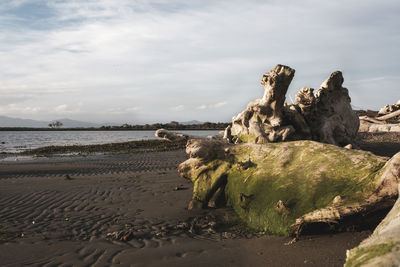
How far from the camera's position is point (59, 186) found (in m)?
11.2

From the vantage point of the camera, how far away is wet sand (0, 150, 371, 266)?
451 centimetres

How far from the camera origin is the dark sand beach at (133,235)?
4.52 meters

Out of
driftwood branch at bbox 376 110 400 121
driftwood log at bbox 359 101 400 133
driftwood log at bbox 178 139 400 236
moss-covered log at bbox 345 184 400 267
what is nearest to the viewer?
moss-covered log at bbox 345 184 400 267

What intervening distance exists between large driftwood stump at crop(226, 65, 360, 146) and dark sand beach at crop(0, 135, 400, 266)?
9.11 feet

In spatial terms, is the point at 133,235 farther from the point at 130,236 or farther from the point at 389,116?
the point at 389,116

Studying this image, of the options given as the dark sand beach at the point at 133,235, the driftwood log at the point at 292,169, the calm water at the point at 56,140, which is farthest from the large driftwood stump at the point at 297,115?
the calm water at the point at 56,140

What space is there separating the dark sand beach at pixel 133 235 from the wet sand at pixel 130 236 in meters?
0.01

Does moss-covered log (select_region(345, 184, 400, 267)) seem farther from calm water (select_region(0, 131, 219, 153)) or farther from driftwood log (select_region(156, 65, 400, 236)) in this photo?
calm water (select_region(0, 131, 219, 153))

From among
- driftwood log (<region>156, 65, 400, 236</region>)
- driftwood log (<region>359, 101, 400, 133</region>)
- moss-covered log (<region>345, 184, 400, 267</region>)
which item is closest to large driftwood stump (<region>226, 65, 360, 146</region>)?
driftwood log (<region>156, 65, 400, 236</region>)

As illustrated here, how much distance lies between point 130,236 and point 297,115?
6.09 metres

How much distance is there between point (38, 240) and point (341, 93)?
9.25 metres

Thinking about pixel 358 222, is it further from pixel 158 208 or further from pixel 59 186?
pixel 59 186

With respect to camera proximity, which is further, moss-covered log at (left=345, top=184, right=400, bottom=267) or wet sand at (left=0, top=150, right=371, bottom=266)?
wet sand at (left=0, top=150, right=371, bottom=266)

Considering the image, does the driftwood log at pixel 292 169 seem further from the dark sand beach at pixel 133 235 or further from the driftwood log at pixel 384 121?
the driftwood log at pixel 384 121
